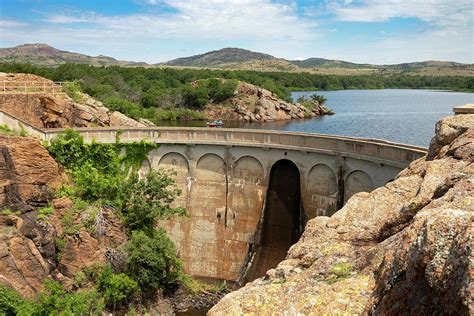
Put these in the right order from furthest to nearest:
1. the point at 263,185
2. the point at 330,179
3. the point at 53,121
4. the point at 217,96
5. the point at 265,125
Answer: the point at 217,96 → the point at 265,125 → the point at 53,121 → the point at 263,185 → the point at 330,179

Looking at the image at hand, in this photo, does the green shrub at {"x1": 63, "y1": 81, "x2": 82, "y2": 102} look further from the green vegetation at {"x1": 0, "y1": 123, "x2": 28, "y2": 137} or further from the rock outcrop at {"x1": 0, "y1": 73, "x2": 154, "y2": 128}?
the green vegetation at {"x1": 0, "y1": 123, "x2": 28, "y2": 137}

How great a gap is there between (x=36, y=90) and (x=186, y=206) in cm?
1664

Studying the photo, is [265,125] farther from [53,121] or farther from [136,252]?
[136,252]

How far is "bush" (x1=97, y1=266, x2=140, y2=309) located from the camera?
85.0 ft

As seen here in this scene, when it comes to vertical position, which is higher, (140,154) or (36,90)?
(36,90)

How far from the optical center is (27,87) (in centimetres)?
3666

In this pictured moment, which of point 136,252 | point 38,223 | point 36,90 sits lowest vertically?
point 136,252

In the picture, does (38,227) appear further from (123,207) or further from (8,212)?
(123,207)

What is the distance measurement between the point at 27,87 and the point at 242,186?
66.2 ft

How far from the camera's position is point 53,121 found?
3578 cm

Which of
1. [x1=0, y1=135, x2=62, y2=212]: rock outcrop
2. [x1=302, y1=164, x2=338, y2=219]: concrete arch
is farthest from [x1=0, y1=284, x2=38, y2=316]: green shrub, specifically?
[x1=302, y1=164, x2=338, y2=219]: concrete arch

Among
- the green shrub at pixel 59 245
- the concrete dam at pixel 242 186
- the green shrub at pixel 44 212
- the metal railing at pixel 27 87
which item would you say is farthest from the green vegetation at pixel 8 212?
the metal railing at pixel 27 87

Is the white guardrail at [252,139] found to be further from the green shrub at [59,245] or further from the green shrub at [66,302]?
the green shrub at [66,302]

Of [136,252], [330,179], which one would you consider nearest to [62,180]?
[136,252]
